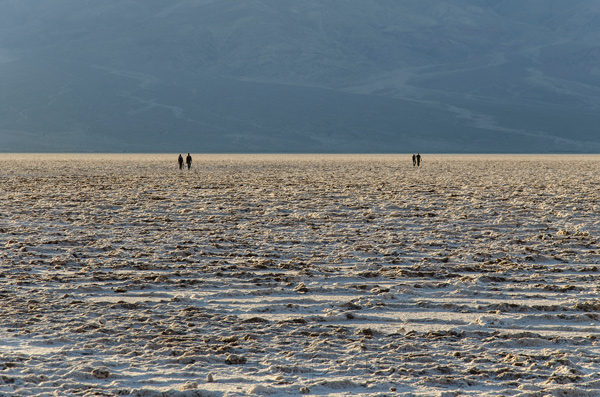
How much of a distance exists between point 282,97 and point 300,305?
470 feet

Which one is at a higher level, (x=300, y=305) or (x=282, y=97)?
(x=282, y=97)

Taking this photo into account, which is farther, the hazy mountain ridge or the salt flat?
the hazy mountain ridge

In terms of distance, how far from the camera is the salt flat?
17.4 feet

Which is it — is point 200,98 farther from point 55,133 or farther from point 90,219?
point 90,219

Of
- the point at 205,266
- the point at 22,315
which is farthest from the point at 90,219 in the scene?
the point at 22,315

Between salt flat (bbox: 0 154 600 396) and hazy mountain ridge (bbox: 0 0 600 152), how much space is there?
104178 mm

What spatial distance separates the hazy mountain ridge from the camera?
12444 cm

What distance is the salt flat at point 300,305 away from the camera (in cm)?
529

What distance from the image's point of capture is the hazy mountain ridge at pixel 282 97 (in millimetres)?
124438

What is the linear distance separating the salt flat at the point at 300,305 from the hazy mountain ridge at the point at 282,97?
104178 mm

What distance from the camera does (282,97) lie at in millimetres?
149125

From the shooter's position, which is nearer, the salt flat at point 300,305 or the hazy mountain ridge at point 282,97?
the salt flat at point 300,305

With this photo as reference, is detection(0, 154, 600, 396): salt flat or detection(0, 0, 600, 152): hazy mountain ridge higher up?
detection(0, 0, 600, 152): hazy mountain ridge

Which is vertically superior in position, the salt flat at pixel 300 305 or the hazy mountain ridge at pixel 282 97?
the hazy mountain ridge at pixel 282 97
